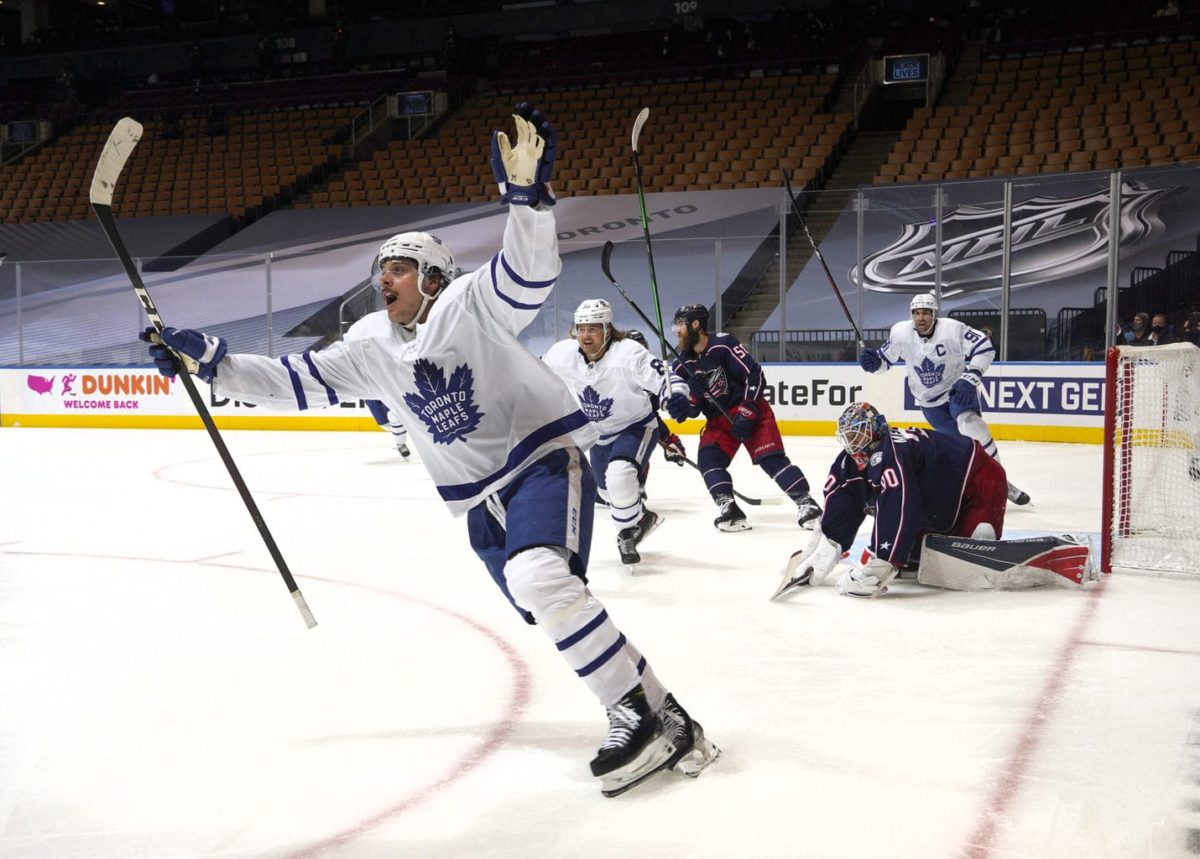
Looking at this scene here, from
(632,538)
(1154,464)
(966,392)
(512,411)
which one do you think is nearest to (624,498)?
(632,538)

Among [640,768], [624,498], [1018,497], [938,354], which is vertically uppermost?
[938,354]

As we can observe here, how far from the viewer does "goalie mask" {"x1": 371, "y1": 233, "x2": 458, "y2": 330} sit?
2.88 m

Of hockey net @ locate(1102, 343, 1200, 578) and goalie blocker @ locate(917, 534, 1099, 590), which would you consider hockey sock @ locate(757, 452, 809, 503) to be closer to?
hockey net @ locate(1102, 343, 1200, 578)

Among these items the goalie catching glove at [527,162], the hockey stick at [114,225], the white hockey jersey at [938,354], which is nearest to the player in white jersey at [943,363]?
the white hockey jersey at [938,354]

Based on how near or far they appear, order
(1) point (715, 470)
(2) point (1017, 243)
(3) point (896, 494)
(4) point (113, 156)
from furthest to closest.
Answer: (2) point (1017, 243) < (1) point (715, 470) < (3) point (896, 494) < (4) point (113, 156)

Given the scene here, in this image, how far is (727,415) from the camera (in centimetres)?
655

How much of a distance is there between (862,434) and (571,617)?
2.09 m

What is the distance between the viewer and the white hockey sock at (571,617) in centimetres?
264

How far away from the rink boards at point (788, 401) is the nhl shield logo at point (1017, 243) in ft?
2.83

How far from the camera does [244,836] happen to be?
2.34 metres

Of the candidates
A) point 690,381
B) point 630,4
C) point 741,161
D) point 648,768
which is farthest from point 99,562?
point 630,4

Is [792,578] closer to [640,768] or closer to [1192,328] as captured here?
[640,768]

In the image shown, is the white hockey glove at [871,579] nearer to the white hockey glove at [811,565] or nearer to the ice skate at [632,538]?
the white hockey glove at [811,565]

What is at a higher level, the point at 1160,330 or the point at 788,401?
the point at 1160,330
